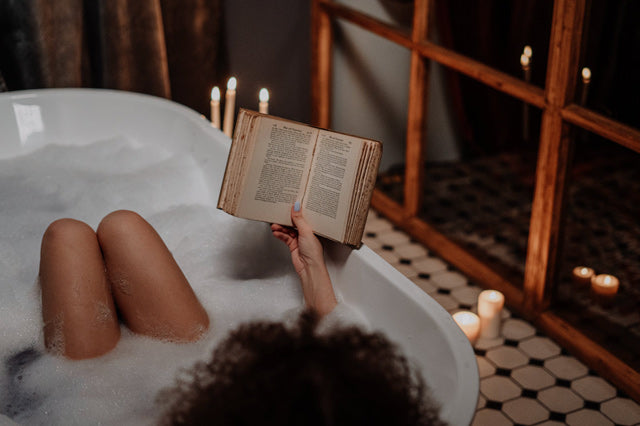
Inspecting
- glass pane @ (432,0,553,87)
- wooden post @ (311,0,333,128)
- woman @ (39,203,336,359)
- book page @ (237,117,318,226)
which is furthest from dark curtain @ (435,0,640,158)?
woman @ (39,203,336,359)

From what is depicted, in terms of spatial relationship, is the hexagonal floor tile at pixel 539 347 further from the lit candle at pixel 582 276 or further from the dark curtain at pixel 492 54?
the dark curtain at pixel 492 54

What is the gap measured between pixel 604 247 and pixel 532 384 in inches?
31.0

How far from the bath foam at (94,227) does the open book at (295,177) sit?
0.23 metres

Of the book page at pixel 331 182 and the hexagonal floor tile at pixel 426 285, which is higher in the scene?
the book page at pixel 331 182

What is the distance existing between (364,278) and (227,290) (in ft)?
1.11

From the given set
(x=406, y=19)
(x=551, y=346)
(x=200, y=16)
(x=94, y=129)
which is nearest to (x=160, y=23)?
(x=200, y=16)

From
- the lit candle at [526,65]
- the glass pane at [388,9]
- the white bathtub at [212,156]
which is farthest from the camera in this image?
the glass pane at [388,9]

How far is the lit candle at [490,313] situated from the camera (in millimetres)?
1939

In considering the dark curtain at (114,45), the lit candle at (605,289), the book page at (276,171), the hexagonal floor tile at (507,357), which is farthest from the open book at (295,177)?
the dark curtain at (114,45)

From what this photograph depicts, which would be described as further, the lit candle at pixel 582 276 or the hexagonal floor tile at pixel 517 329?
the lit candle at pixel 582 276

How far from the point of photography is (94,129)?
2371 mm

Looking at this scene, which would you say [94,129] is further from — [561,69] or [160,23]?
[561,69]

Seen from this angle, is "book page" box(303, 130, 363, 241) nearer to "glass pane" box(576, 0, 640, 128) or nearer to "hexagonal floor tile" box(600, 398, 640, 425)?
"glass pane" box(576, 0, 640, 128)

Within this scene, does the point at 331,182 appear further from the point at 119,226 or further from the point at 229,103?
the point at 229,103
